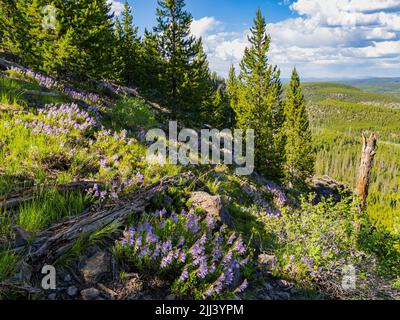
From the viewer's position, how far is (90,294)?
2.82 meters

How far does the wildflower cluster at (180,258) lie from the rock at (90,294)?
0.54 metres

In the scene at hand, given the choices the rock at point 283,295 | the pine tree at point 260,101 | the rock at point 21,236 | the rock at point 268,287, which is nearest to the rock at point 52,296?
the rock at point 21,236

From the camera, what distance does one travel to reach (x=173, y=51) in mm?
30344

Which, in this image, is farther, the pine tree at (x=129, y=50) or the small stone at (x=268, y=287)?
the pine tree at (x=129, y=50)

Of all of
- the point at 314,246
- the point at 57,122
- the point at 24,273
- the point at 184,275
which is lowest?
the point at 314,246

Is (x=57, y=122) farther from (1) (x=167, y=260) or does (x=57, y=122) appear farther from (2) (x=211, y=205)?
(1) (x=167, y=260)

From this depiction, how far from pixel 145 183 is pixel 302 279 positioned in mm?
3004

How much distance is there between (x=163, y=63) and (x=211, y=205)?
91.3 ft

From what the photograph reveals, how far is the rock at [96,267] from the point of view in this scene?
303cm

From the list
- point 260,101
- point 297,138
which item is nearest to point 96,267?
point 260,101

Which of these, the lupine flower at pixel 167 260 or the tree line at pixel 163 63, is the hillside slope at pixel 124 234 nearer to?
the lupine flower at pixel 167 260

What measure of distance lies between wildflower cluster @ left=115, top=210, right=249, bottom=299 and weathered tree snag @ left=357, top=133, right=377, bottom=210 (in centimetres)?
883

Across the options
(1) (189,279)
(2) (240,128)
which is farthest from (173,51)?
(1) (189,279)
